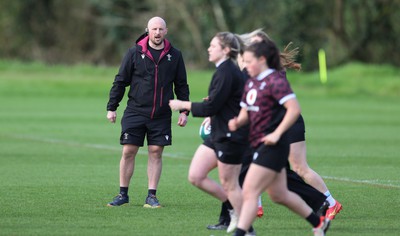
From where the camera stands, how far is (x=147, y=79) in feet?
38.4

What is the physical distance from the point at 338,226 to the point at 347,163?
6861 millimetres

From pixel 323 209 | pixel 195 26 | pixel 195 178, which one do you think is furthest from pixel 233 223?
pixel 195 26

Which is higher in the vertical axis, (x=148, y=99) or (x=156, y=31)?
(x=156, y=31)

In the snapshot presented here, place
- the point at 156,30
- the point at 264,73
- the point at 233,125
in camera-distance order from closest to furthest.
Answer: the point at 264,73 < the point at 233,125 < the point at 156,30

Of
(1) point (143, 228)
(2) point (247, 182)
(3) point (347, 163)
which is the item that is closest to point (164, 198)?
(1) point (143, 228)

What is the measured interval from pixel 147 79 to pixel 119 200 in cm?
150

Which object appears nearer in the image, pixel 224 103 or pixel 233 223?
pixel 224 103

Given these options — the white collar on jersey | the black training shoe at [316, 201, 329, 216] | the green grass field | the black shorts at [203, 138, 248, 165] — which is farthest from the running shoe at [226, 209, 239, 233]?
the white collar on jersey

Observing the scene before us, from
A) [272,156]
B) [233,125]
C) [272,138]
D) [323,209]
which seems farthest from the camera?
[323,209]

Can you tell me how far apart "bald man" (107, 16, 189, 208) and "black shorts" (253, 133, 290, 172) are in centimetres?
333

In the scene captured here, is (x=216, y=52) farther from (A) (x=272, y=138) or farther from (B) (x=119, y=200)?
(B) (x=119, y=200)

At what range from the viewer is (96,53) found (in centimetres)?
6594

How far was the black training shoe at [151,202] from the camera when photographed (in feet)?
37.9

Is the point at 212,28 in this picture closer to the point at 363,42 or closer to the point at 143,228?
the point at 363,42
